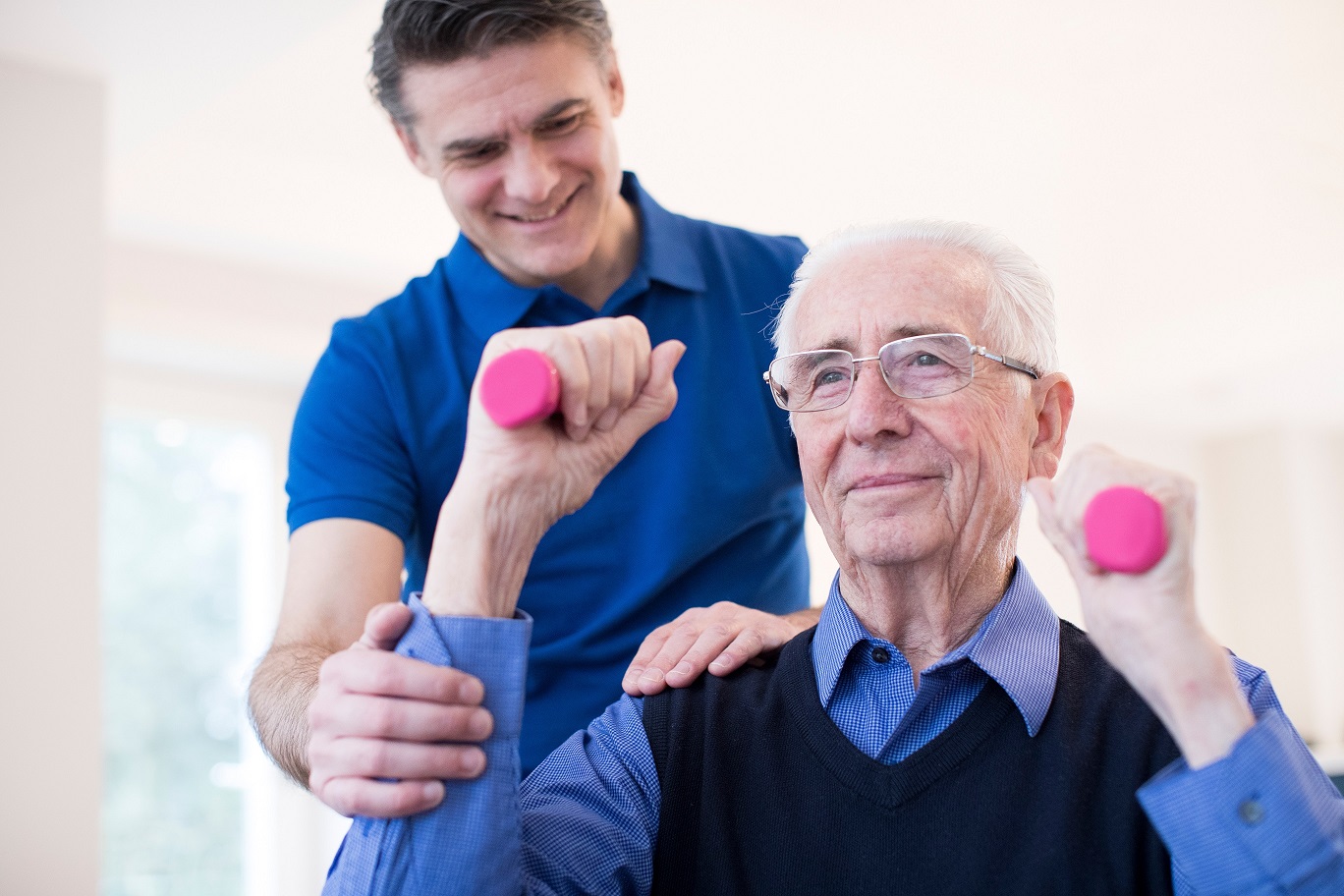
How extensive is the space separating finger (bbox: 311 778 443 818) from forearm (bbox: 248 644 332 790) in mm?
426

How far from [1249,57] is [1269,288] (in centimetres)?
302

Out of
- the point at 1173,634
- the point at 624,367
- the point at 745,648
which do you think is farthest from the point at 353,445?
the point at 1173,634

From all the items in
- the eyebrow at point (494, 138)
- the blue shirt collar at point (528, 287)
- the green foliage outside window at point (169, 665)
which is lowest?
the green foliage outside window at point (169, 665)

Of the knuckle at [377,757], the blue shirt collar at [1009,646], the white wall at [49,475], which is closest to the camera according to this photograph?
the knuckle at [377,757]

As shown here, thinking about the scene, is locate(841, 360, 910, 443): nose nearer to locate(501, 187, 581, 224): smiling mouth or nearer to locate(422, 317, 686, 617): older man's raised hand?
locate(422, 317, 686, 617): older man's raised hand

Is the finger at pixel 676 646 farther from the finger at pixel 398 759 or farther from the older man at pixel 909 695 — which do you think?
the finger at pixel 398 759

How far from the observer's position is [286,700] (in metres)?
1.63

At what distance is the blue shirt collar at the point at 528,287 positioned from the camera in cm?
201

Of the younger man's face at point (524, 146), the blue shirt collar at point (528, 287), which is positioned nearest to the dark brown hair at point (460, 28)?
the younger man's face at point (524, 146)

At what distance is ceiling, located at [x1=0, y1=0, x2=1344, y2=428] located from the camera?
12.3 feet

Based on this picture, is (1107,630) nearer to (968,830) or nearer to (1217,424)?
(968,830)

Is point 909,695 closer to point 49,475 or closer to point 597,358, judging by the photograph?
point 597,358

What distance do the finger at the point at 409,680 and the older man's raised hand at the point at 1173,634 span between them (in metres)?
0.59

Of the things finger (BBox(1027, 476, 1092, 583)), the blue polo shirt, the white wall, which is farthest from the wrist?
the white wall
